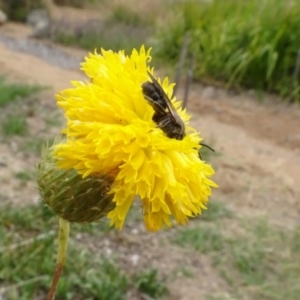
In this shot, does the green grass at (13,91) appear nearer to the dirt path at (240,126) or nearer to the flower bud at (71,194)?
the dirt path at (240,126)

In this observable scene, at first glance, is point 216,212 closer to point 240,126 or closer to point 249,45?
point 240,126

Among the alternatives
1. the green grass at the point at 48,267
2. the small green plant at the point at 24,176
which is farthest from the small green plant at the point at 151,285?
the small green plant at the point at 24,176

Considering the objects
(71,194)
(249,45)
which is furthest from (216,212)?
(249,45)

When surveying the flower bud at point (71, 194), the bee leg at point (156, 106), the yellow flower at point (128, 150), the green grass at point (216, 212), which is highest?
the bee leg at point (156, 106)

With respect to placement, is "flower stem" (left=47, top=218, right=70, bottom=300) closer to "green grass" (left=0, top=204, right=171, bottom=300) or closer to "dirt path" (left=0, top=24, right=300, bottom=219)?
"green grass" (left=0, top=204, right=171, bottom=300)

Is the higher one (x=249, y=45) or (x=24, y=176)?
(x=24, y=176)

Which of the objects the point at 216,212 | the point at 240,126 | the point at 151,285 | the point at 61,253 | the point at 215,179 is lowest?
the point at 240,126

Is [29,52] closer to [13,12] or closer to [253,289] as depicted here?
[13,12]
